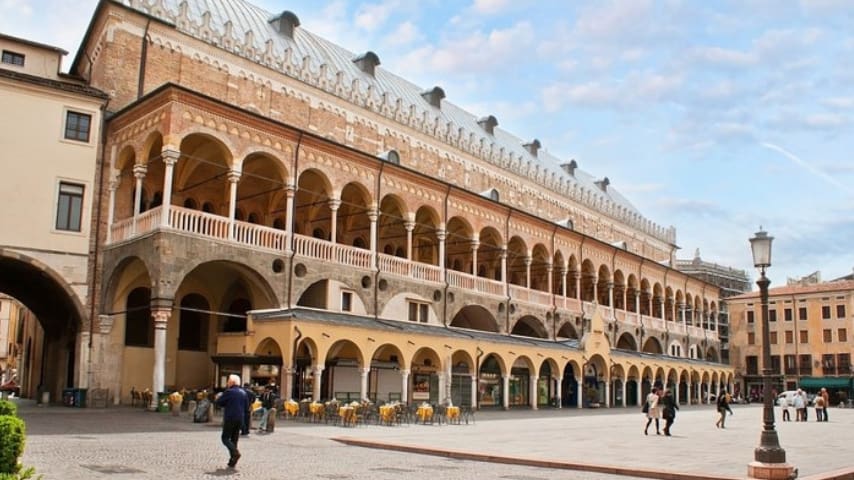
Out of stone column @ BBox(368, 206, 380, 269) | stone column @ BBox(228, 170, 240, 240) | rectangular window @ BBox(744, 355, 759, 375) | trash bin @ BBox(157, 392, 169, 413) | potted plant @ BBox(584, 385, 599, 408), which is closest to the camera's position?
trash bin @ BBox(157, 392, 169, 413)

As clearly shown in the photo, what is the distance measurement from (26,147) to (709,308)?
55.4m

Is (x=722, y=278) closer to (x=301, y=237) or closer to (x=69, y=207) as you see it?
(x=301, y=237)

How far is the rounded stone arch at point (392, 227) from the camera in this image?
34075 mm

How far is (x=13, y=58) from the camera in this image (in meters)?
27.6

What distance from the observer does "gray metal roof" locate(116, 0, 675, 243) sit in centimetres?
3219

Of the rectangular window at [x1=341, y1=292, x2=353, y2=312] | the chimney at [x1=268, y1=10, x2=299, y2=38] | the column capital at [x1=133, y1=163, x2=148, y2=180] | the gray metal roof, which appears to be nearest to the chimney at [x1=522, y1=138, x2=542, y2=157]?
the gray metal roof

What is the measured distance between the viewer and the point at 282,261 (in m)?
27.5

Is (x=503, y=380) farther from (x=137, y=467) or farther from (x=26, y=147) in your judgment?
(x=137, y=467)

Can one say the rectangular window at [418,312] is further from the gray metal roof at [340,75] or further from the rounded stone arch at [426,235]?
the gray metal roof at [340,75]

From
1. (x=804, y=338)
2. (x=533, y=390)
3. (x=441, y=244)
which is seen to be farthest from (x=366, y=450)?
(x=804, y=338)

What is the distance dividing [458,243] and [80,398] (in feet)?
68.6

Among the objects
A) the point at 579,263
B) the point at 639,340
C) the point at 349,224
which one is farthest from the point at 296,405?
the point at 639,340

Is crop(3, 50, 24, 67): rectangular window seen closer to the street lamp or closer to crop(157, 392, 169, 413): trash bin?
crop(157, 392, 169, 413): trash bin

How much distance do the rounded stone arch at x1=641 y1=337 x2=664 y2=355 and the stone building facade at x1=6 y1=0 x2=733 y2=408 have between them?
8.47 metres
